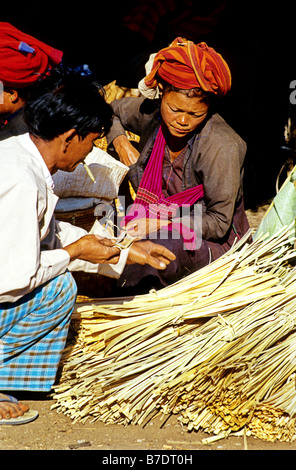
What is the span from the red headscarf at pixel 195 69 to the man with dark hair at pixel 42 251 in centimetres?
67

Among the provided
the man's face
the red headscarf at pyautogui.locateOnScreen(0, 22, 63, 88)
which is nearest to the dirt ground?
the man's face

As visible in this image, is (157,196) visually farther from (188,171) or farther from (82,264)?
(82,264)

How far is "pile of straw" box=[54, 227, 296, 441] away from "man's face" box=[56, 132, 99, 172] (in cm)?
65

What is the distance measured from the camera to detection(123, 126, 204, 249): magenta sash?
10.5 ft

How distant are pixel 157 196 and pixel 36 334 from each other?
1.21 meters

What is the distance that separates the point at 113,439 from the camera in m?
2.29

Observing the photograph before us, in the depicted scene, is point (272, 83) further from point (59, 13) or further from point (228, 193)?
point (228, 193)

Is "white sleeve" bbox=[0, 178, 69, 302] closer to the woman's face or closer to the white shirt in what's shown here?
the white shirt

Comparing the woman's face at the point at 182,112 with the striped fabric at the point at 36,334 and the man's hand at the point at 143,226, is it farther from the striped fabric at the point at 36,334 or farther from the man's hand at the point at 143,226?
the striped fabric at the point at 36,334

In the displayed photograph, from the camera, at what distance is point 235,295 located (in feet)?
8.23

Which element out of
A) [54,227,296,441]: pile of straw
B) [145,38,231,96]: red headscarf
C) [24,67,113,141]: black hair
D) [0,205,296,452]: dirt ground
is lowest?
[0,205,296,452]: dirt ground

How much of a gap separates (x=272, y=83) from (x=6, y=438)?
3754mm

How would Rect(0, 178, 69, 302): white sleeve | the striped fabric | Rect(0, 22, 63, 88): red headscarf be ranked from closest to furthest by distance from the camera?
1. Rect(0, 178, 69, 302): white sleeve
2. the striped fabric
3. Rect(0, 22, 63, 88): red headscarf

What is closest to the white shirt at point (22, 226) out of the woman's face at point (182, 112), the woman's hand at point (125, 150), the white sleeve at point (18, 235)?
the white sleeve at point (18, 235)
